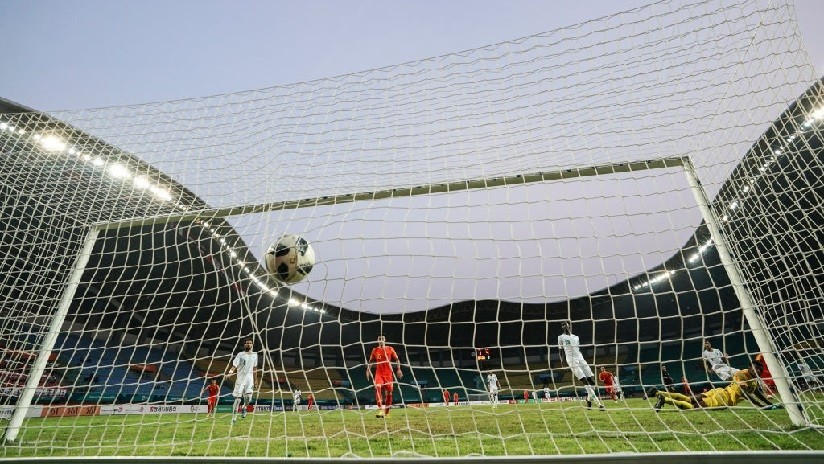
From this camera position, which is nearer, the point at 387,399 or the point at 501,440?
the point at 501,440

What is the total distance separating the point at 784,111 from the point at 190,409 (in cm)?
1472

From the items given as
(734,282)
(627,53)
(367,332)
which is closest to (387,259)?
(734,282)

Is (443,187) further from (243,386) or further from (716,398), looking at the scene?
(243,386)

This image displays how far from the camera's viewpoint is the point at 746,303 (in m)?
3.29

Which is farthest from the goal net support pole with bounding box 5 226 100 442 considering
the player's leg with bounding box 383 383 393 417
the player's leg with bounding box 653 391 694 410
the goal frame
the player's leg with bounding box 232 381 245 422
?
the player's leg with bounding box 653 391 694 410

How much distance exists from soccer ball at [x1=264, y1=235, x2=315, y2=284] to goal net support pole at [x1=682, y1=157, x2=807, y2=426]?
3.61m

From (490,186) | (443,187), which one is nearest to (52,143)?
(443,187)

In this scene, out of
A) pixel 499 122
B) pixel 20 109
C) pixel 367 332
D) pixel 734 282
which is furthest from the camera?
pixel 367 332

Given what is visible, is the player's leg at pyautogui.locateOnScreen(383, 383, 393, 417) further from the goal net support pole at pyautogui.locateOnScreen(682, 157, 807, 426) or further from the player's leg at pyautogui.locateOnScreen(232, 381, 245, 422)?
the goal net support pole at pyautogui.locateOnScreen(682, 157, 807, 426)

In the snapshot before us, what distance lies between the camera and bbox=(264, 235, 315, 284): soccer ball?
430cm

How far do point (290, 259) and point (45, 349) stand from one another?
8.67 ft

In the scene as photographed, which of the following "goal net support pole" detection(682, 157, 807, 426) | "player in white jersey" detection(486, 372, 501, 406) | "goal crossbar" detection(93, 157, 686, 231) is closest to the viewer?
"goal net support pole" detection(682, 157, 807, 426)

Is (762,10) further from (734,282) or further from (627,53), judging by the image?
(734,282)

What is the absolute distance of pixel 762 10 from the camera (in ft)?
11.9
